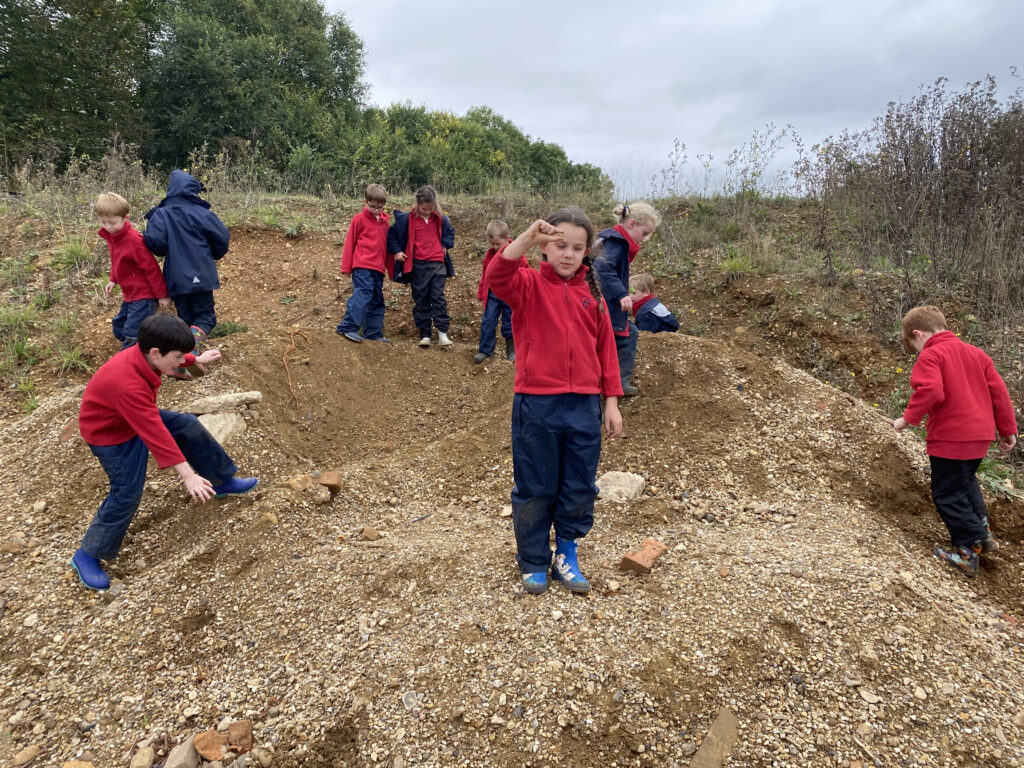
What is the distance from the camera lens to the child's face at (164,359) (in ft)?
10.1

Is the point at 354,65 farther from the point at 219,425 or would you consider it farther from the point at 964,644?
the point at 964,644

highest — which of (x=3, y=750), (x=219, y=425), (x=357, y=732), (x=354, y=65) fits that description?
(x=354, y=65)

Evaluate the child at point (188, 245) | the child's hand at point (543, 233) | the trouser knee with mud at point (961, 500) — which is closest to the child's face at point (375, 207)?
the child at point (188, 245)

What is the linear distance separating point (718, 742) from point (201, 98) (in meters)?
19.3

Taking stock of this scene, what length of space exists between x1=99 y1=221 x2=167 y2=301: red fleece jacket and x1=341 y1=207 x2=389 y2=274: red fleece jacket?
1989 mm

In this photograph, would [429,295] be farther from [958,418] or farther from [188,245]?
[958,418]

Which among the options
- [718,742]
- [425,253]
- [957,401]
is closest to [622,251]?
[957,401]

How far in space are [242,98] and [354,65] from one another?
21.6 ft

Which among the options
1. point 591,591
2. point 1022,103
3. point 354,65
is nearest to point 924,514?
point 591,591

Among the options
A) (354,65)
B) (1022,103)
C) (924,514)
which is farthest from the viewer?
(354,65)

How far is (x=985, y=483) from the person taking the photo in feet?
13.3

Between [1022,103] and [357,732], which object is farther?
[1022,103]

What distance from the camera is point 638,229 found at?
176 inches

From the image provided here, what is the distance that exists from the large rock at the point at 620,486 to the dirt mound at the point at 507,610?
10 centimetres
